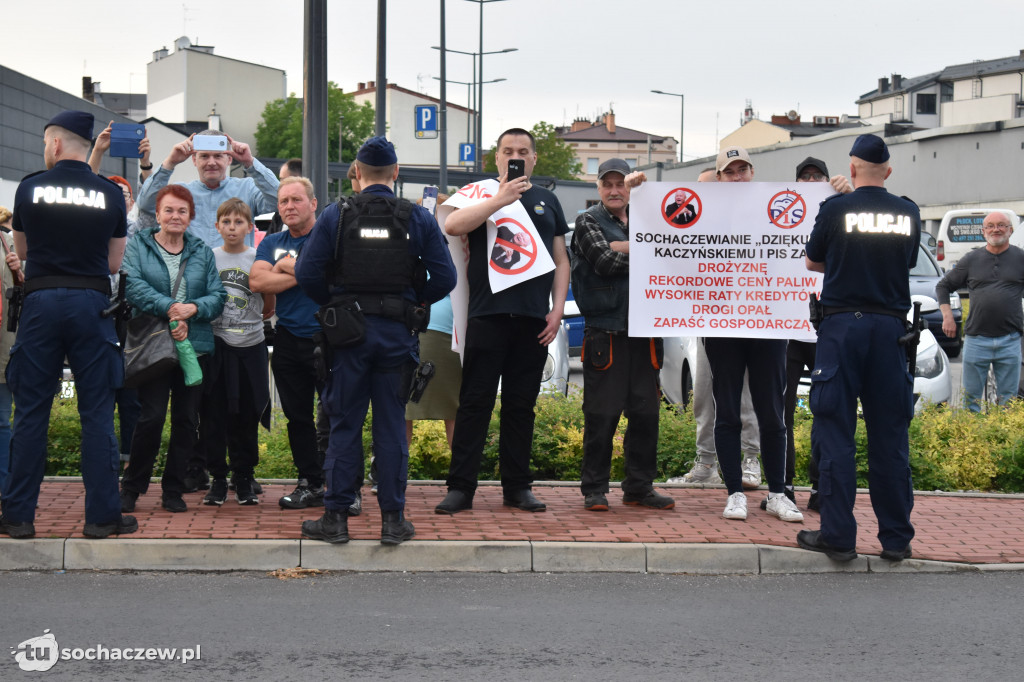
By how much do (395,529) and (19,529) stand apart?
2003mm

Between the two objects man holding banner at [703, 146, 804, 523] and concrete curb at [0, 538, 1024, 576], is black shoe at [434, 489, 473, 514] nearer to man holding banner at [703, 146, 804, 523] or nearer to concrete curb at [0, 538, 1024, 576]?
concrete curb at [0, 538, 1024, 576]

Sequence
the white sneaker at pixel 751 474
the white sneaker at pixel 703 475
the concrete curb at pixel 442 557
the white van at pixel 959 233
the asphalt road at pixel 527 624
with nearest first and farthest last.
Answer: the asphalt road at pixel 527 624
the concrete curb at pixel 442 557
the white sneaker at pixel 751 474
the white sneaker at pixel 703 475
the white van at pixel 959 233

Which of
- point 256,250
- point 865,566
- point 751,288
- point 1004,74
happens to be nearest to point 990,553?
point 865,566

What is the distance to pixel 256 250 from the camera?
820cm

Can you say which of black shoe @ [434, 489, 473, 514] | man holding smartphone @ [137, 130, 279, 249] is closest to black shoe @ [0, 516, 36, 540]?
black shoe @ [434, 489, 473, 514]

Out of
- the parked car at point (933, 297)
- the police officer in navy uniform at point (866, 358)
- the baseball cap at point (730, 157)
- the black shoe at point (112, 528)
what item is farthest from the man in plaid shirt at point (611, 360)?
the parked car at point (933, 297)

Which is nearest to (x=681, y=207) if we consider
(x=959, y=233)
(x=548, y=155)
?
(x=959, y=233)

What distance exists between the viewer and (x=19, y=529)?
668 cm

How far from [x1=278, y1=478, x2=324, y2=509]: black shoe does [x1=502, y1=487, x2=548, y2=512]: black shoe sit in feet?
3.94

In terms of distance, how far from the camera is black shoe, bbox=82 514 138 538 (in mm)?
6730

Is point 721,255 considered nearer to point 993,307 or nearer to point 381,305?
point 381,305

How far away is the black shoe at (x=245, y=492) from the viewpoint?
804 centimetres

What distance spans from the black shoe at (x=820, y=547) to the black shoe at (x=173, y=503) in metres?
3.71

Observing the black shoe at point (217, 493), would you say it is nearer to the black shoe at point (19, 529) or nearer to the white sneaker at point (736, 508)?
the black shoe at point (19, 529)
